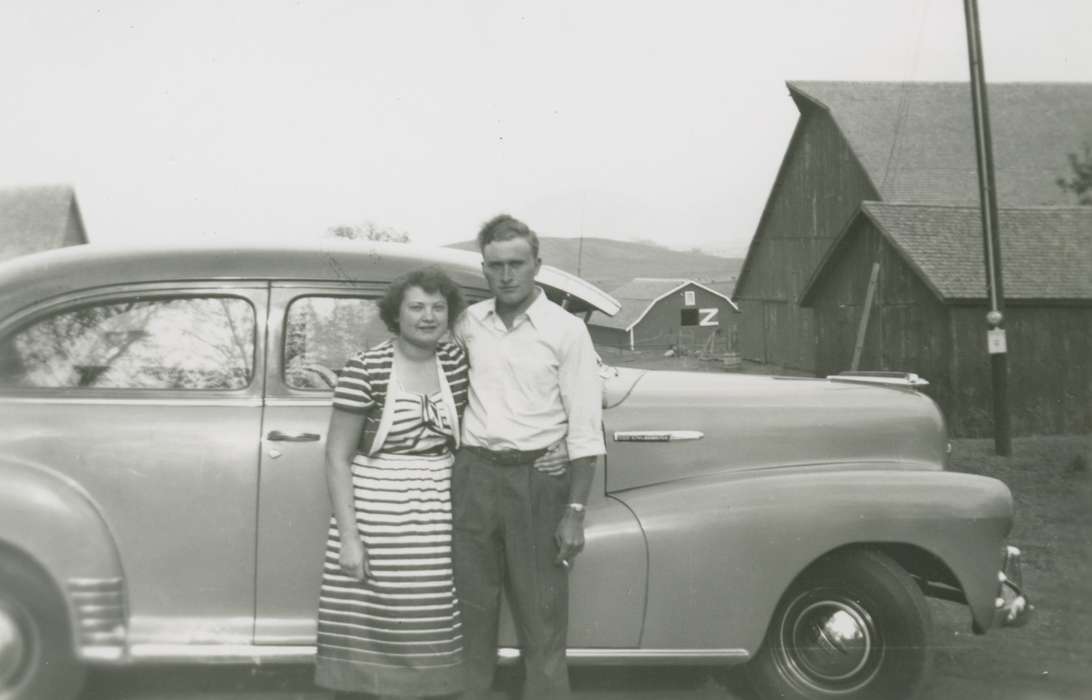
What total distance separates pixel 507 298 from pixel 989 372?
14.2 meters

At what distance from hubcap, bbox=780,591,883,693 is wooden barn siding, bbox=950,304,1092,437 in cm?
1288

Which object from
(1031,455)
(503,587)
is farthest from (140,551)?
(1031,455)

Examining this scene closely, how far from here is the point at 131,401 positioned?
128 inches

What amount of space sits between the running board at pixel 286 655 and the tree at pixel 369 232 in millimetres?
1875

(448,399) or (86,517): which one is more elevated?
(448,399)

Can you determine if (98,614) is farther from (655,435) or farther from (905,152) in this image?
(905,152)

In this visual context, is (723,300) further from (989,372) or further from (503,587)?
(503,587)

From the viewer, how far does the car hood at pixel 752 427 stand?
3.51m

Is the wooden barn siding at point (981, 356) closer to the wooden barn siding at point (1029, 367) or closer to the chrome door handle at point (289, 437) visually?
the wooden barn siding at point (1029, 367)

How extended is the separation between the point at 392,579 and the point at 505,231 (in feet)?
3.54

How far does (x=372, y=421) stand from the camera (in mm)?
2855

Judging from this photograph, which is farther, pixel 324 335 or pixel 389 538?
pixel 324 335

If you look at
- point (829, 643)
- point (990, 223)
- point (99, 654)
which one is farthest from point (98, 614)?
point (990, 223)

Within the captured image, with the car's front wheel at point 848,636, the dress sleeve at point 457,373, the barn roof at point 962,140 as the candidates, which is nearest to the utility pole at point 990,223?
the car's front wheel at point 848,636
